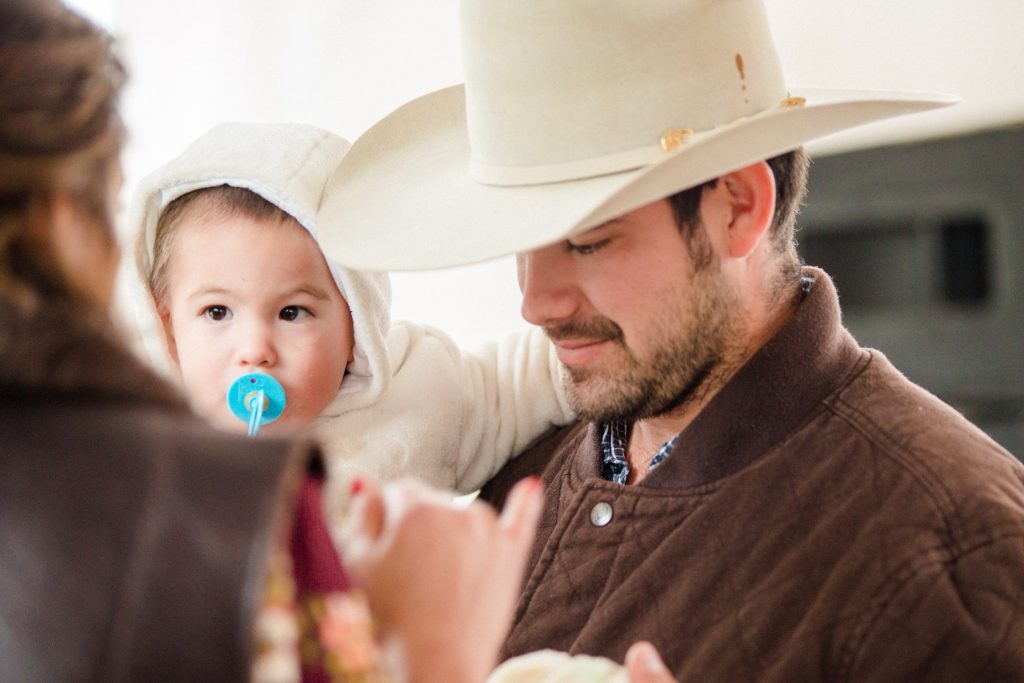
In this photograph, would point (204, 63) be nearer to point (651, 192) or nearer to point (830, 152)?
point (830, 152)

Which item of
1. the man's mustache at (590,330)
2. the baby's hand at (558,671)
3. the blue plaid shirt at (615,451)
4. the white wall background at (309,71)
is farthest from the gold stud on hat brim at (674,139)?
the white wall background at (309,71)

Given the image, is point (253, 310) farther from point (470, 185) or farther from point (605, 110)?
point (605, 110)

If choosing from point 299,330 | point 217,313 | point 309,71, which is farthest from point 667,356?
point 309,71

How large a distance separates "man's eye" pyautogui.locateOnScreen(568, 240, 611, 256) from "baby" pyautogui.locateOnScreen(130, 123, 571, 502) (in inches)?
11.4

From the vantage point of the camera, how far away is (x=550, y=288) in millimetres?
1303

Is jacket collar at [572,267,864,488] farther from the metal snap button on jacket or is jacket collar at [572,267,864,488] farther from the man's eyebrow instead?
the man's eyebrow

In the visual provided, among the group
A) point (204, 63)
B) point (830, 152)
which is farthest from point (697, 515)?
point (204, 63)

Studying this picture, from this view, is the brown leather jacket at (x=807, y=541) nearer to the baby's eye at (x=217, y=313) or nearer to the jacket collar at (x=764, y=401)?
the jacket collar at (x=764, y=401)

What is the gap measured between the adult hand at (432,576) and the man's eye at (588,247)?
0.60 meters

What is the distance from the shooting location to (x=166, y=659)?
54 cm

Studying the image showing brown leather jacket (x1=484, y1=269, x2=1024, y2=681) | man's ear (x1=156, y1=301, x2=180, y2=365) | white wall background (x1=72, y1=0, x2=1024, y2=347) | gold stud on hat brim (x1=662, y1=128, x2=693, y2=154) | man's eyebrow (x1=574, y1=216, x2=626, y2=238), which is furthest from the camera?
white wall background (x1=72, y1=0, x2=1024, y2=347)

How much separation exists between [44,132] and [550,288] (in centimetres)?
76

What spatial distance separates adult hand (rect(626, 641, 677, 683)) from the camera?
2.79 ft

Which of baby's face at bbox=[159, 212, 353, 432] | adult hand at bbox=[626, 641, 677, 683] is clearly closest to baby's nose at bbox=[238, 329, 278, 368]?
baby's face at bbox=[159, 212, 353, 432]
